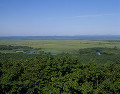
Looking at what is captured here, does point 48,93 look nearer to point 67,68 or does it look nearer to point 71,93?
point 71,93

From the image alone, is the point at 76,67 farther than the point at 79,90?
Yes

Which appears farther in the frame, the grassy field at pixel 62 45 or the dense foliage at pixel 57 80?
the grassy field at pixel 62 45

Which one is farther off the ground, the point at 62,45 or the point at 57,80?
the point at 57,80

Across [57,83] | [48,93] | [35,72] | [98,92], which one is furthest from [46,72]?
[98,92]

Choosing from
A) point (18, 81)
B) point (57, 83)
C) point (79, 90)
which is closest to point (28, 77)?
point (18, 81)

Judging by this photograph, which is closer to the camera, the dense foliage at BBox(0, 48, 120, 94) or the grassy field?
the dense foliage at BBox(0, 48, 120, 94)

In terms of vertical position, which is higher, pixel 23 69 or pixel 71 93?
pixel 23 69

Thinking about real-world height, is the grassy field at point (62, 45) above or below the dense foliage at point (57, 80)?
below

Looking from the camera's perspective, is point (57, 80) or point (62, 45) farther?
point (62, 45)

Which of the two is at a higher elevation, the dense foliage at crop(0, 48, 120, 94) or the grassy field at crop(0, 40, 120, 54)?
the dense foliage at crop(0, 48, 120, 94)

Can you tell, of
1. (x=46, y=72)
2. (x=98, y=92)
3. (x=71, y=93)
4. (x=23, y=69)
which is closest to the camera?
(x=98, y=92)

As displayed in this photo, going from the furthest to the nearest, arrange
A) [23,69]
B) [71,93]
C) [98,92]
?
[23,69]
[71,93]
[98,92]
